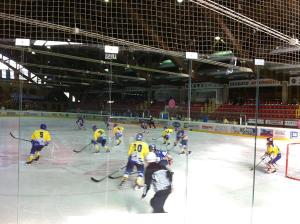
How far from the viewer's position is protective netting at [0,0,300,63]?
5570 mm

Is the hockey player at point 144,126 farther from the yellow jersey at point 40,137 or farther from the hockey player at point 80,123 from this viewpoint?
the yellow jersey at point 40,137

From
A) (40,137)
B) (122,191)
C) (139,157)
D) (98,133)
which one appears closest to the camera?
(122,191)

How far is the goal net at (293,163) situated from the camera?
19.1 feet

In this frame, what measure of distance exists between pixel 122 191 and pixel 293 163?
451cm

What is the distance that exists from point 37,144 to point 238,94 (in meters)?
9.94

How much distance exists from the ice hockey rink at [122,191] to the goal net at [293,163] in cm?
21

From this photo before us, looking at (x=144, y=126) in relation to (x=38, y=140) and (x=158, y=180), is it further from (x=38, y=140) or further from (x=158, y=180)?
(x=158, y=180)

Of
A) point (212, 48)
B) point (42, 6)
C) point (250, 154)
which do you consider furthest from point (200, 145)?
point (42, 6)

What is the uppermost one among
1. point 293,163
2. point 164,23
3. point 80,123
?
point 164,23

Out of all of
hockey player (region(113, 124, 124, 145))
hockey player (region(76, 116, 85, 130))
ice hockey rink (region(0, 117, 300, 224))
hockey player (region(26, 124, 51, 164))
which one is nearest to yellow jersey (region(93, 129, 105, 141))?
ice hockey rink (region(0, 117, 300, 224))

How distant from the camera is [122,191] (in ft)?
13.7

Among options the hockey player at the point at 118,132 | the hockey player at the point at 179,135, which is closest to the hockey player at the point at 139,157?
the hockey player at the point at 118,132

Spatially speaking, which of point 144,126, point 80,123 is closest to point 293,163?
point 144,126

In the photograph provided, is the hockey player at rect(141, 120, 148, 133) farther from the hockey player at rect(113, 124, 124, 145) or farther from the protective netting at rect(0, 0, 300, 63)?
the protective netting at rect(0, 0, 300, 63)
